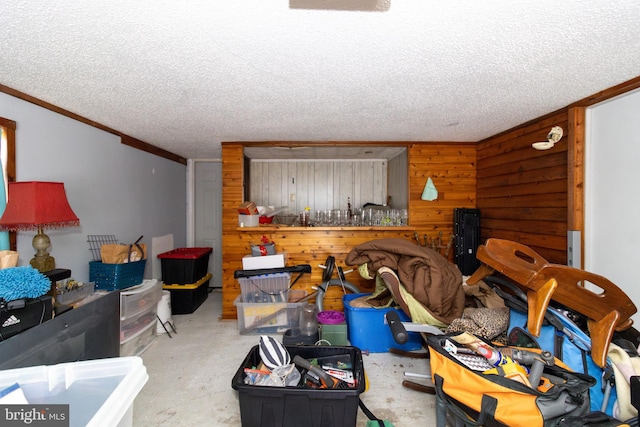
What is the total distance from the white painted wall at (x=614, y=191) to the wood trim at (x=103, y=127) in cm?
430

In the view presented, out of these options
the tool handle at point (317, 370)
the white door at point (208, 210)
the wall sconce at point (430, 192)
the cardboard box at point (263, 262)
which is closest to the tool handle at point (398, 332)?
the tool handle at point (317, 370)

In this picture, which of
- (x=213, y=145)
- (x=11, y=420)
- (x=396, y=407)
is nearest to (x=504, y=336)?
(x=396, y=407)

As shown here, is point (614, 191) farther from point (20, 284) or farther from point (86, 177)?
point (86, 177)

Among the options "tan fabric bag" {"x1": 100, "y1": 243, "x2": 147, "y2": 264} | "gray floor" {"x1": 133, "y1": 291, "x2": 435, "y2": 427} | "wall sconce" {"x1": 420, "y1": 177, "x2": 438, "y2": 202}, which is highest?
"wall sconce" {"x1": 420, "y1": 177, "x2": 438, "y2": 202}

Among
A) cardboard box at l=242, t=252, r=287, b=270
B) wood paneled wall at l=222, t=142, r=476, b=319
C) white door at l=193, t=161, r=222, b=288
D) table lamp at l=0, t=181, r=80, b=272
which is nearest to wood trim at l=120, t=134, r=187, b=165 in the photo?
white door at l=193, t=161, r=222, b=288

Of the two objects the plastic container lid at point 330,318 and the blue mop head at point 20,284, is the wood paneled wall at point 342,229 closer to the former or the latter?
the plastic container lid at point 330,318

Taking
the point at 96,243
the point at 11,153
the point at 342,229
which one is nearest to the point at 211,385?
the point at 96,243

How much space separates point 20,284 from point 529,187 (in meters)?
3.86

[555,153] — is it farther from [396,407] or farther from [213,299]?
[213,299]

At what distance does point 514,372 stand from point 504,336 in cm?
80

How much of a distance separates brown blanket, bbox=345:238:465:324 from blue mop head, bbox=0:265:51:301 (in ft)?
7.11

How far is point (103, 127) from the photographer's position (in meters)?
2.94

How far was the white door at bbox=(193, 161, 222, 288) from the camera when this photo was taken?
5.00 metres

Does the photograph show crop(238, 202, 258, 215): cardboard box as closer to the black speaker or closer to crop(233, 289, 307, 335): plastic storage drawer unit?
crop(233, 289, 307, 335): plastic storage drawer unit
